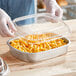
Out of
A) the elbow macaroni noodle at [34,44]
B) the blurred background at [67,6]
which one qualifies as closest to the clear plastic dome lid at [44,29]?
the elbow macaroni noodle at [34,44]

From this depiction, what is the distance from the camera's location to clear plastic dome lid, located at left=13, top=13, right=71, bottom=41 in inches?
38.3

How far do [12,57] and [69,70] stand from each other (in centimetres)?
29

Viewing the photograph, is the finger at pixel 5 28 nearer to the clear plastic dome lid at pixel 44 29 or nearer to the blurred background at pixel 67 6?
the clear plastic dome lid at pixel 44 29

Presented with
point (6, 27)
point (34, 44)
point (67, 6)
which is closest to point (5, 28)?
point (6, 27)

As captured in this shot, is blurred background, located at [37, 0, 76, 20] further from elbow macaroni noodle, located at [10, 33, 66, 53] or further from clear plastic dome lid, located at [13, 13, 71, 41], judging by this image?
elbow macaroni noodle, located at [10, 33, 66, 53]

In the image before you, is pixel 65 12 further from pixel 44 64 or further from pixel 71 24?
pixel 44 64

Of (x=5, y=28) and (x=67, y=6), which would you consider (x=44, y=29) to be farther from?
(x=67, y=6)

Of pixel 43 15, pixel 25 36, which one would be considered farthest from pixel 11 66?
pixel 43 15

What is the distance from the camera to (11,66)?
0.86 m

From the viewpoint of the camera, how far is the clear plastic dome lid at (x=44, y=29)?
0.97 meters

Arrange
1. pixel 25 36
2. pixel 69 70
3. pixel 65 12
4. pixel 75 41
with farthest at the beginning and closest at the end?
1. pixel 65 12
2. pixel 75 41
3. pixel 25 36
4. pixel 69 70

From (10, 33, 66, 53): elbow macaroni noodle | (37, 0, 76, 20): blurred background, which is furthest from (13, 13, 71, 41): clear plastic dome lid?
(37, 0, 76, 20): blurred background

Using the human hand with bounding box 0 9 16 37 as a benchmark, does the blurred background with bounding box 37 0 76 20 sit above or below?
below

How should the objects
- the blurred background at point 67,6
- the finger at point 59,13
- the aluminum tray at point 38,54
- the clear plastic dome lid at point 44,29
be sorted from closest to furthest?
1. the aluminum tray at point 38,54
2. the clear plastic dome lid at point 44,29
3. the finger at point 59,13
4. the blurred background at point 67,6
